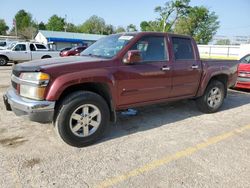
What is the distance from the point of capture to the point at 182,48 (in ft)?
17.5

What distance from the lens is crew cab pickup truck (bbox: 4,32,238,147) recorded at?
11.7ft

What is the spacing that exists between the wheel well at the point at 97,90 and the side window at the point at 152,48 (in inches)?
36.5

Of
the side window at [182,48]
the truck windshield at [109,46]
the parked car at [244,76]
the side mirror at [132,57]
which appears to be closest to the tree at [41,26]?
the parked car at [244,76]

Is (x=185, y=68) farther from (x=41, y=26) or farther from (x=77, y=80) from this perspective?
(x=41, y=26)

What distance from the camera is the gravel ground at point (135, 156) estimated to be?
3053mm

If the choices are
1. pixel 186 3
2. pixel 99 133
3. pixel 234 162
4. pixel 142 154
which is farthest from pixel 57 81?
pixel 186 3

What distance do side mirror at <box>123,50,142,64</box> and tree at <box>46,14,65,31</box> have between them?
9280 centimetres

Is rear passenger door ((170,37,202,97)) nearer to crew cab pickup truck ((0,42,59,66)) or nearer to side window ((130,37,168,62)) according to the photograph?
A: side window ((130,37,168,62))

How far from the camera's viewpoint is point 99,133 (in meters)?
4.04

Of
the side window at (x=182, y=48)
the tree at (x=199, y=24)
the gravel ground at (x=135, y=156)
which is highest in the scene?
the tree at (x=199, y=24)

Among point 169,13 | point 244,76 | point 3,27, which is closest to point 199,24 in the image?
point 169,13

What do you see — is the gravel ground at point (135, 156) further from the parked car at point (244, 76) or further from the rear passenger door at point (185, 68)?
the parked car at point (244, 76)

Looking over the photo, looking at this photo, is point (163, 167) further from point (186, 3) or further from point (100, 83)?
point (186, 3)

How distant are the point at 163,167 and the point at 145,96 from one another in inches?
61.3
